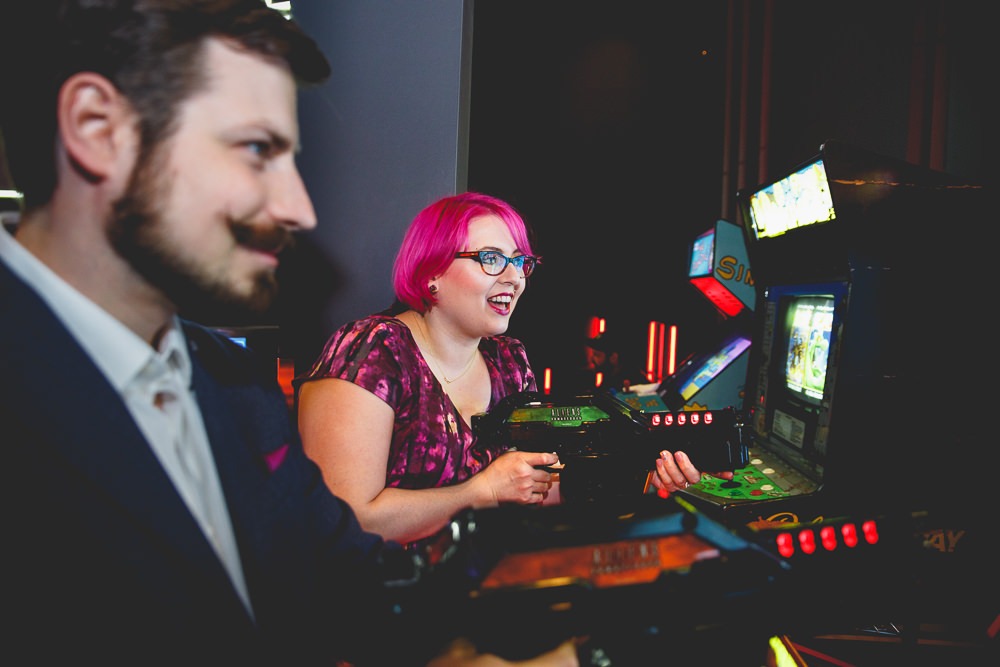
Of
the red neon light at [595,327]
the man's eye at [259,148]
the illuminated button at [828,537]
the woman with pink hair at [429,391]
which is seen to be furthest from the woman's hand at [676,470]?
the red neon light at [595,327]

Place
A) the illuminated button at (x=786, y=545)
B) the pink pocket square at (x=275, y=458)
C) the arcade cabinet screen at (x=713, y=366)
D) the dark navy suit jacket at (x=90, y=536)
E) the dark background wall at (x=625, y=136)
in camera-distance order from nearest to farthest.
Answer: the dark navy suit jacket at (x=90, y=536), the pink pocket square at (x=275, y=458), the illuminated button at (x=786, y=545), the arcade cabinet screen at (x=713, y=366), the dark background wall at (x=625, y=136)

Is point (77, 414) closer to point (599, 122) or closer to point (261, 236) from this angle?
point (261, 236)

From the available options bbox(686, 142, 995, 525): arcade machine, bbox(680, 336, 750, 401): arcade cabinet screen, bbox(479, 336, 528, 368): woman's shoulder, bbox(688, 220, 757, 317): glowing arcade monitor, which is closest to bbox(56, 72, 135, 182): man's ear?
bbox(479, 336, 528, 368): woman's shoulder

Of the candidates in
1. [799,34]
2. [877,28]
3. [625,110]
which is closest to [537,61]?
[625,110]

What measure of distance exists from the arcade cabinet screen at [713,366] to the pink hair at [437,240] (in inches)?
71.3

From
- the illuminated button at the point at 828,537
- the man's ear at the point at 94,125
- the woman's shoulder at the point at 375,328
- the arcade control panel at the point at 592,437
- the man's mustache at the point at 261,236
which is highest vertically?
the man's ear at the point at 94,125

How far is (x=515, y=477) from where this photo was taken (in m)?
1.39

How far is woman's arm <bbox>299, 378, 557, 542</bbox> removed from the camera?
128cm

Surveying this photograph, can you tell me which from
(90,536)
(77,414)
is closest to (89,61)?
(77,414)

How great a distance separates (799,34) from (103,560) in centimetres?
494

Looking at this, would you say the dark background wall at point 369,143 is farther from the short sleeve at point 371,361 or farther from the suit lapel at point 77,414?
the suit lapel at point 77,414

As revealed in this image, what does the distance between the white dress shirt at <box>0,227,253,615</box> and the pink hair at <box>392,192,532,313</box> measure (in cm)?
86

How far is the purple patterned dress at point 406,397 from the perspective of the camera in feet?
4.49

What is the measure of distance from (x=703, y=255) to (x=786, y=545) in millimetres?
2576
